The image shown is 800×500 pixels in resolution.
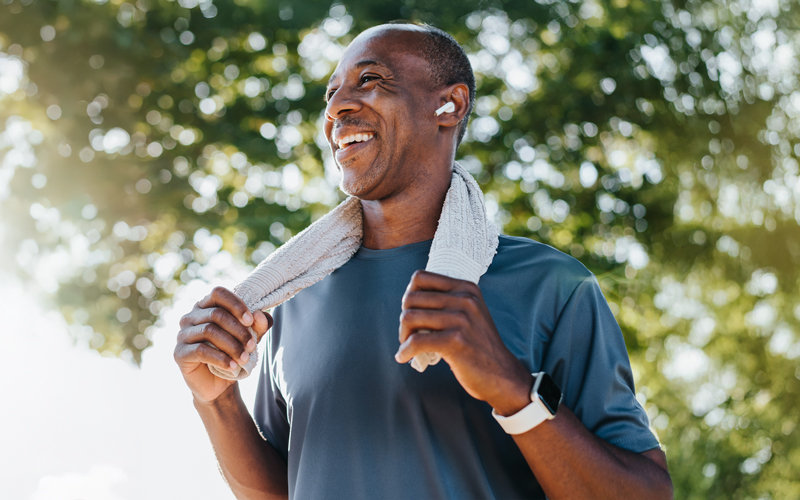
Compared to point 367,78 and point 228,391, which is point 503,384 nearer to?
point 228,391

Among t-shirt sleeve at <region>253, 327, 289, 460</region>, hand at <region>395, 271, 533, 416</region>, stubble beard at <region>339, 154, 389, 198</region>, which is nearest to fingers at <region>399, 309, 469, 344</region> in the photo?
hand at <region>395, 271, 533, 416</region>

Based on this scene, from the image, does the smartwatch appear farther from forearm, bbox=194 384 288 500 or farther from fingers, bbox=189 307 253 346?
forearm, bbox=194 384 288 500

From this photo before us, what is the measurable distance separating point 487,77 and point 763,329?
13.7ft

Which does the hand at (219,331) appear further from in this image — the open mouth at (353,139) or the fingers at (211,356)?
the open mouth at (353,139)

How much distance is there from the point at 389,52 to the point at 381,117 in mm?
206

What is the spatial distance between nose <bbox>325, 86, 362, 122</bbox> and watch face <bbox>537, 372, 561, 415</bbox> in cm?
87

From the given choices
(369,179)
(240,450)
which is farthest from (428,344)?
(240,450)

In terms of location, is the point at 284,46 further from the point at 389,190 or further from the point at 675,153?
the point at 389,190

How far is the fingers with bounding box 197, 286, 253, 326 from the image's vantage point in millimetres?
1501

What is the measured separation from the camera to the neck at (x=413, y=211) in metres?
1.83

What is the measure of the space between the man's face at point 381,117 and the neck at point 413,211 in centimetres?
3

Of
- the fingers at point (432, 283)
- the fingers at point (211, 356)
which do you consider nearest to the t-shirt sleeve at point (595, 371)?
the fingers at point (432, 283)

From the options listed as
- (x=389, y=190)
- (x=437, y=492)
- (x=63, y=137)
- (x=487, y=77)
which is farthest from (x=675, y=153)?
(x=437, y=492)

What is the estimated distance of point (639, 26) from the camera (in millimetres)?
6359
